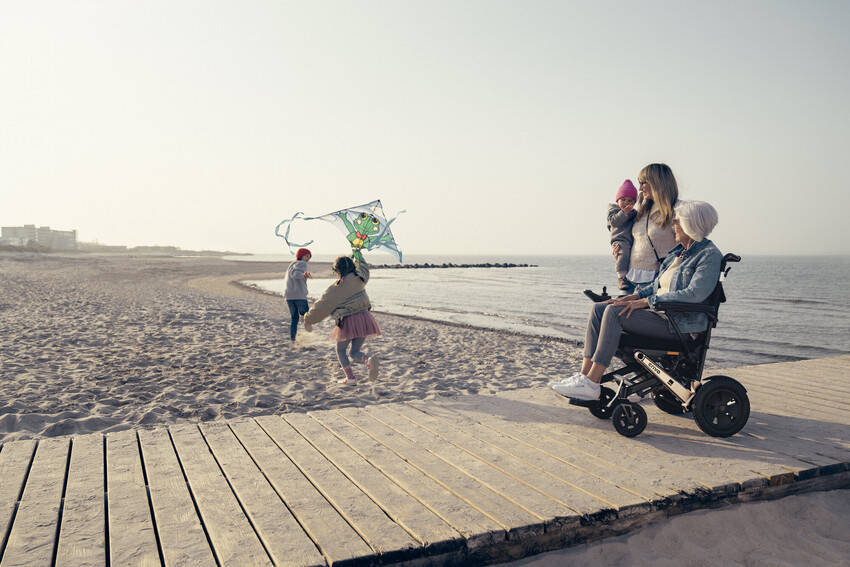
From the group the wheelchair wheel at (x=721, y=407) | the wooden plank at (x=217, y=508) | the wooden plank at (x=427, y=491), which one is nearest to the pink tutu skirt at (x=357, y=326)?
the wooden plank at (x=427, y=491)

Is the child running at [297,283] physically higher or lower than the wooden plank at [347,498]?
higher

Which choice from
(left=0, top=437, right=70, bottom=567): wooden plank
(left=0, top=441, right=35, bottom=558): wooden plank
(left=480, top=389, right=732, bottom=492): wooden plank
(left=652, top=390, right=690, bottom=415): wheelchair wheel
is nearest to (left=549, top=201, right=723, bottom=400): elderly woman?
(left=480, top=389, right=732, bottom=492): wooden plank

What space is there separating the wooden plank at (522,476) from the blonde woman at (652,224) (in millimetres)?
1925

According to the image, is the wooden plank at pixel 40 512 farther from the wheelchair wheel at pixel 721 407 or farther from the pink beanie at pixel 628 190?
the pink beanie at pixel 628 190

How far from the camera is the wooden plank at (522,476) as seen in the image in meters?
2.70

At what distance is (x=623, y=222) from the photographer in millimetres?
4500

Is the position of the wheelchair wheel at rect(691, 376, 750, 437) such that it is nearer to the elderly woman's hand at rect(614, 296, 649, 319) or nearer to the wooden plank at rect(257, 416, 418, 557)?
the elderly woman's hand at rect(614, 296, 649, 319)

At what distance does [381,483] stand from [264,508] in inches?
26.0

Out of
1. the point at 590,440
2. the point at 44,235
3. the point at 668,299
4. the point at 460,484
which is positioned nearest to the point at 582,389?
the point at 590,440

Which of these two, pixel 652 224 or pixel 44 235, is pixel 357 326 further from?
pixel 44 235

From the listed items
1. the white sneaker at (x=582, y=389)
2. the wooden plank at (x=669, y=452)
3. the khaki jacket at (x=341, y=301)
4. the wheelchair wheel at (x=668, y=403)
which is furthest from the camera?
the khaki jacket at (x=341, y=301)

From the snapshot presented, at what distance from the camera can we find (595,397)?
3906 mm

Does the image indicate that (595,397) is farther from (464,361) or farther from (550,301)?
(550,301)

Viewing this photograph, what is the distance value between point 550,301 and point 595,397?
2296 cm
